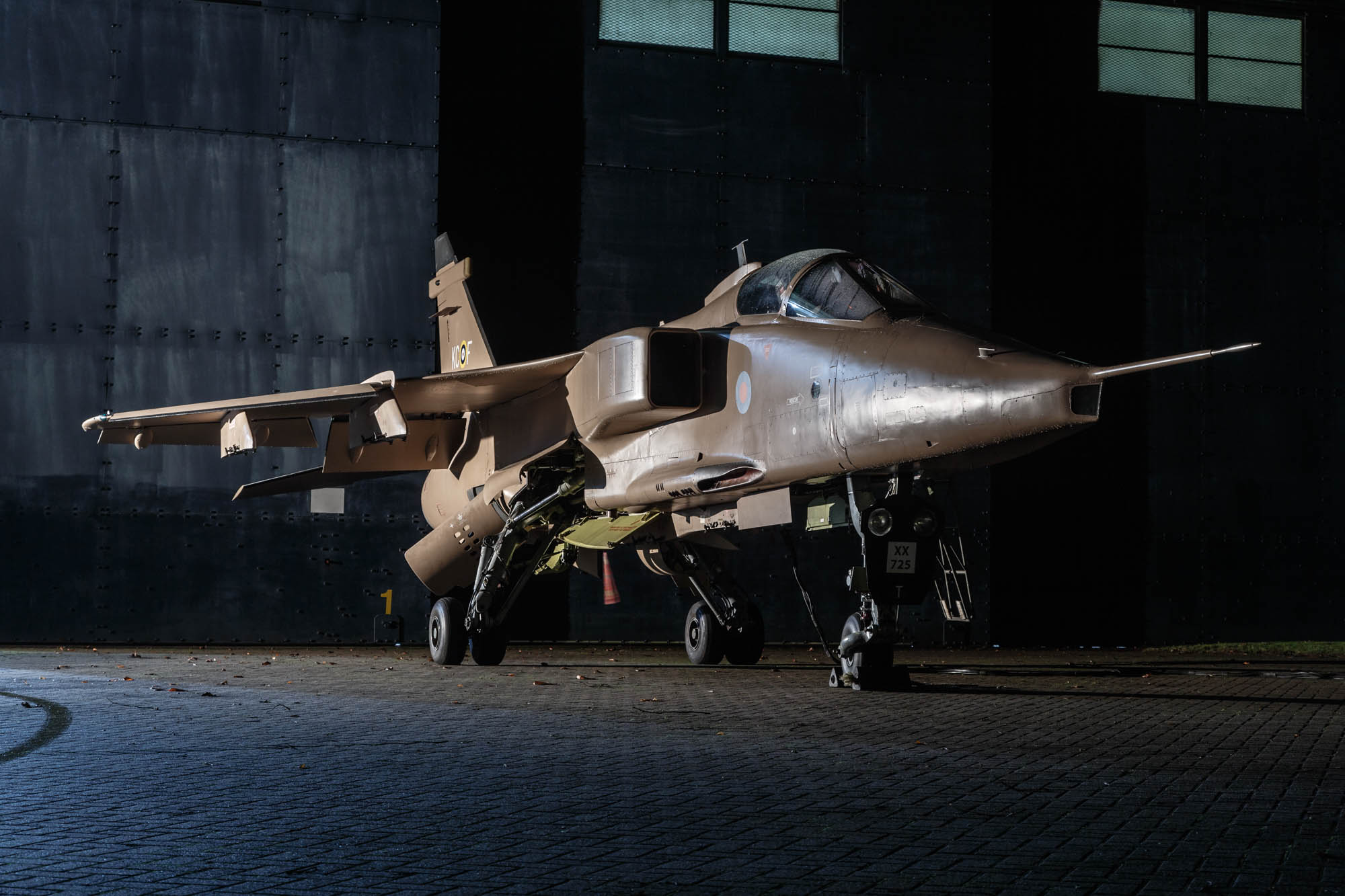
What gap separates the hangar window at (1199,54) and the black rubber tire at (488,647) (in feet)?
45.3

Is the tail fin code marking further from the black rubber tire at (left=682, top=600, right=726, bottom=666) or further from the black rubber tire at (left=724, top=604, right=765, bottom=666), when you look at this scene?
the black rubber tire at (left=724, top=604, right=765, bottom=666)

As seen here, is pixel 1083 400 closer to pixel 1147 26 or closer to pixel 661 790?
pixel 661 790

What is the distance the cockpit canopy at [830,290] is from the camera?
31.6 ft

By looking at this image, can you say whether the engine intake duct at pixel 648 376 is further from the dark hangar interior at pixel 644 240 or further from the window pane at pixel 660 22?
the window pane at pixel 660 22

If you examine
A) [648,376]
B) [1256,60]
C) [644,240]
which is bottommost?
[648,376]

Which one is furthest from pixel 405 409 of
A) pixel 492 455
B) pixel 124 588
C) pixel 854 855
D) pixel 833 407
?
pixel 854 855

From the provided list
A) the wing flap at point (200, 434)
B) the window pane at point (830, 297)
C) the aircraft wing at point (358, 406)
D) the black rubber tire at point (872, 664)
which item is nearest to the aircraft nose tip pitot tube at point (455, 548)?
the aircraft wing at point (358, 406)

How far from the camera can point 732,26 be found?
19516mm

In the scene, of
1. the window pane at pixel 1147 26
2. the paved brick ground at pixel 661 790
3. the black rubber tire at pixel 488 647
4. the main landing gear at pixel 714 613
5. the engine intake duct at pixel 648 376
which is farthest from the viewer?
the window pane at pixel 1147 26

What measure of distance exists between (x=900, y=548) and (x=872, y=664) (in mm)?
1278

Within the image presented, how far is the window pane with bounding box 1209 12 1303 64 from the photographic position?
21281 millimetres

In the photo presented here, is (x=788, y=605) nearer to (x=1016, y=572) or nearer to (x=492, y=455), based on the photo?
(x=1016, y=572)

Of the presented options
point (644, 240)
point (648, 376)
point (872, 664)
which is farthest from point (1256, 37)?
point (872, 664)

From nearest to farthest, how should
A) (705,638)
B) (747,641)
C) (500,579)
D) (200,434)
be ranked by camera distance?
(500,579) → (747,641) → (705,638) → (200,434)
